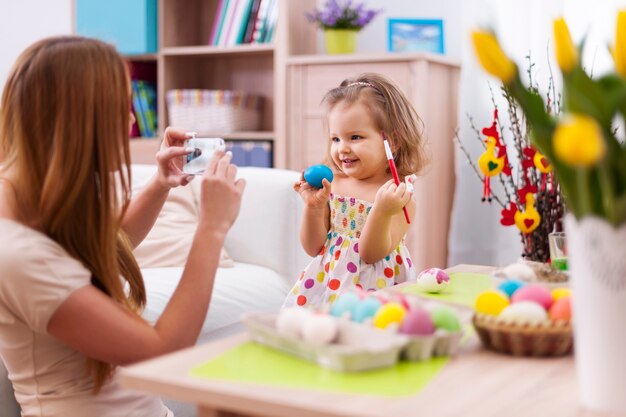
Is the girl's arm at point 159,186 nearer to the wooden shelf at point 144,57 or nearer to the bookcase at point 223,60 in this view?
the bookcase at point 223,60

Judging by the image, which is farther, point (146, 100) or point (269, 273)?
point (146, 100)

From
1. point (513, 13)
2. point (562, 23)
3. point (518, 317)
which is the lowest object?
point (518, 317)

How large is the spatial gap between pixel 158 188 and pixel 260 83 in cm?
274

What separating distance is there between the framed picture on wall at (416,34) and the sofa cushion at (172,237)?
122 centimetres

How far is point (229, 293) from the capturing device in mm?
2434

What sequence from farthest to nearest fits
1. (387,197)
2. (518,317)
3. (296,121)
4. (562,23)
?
(296,121) → (387,197) → (518,317) → (562,23)

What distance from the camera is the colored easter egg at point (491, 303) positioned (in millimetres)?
1063

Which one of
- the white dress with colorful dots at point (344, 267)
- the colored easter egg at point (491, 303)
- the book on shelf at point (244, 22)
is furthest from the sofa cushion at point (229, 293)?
the book on shelf at point (244, 22)

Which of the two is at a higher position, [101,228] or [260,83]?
[260,83]

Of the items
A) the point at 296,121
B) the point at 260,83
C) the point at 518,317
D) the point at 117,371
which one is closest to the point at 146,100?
the point at 260,83

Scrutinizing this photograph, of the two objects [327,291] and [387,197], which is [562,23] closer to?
[387,197]

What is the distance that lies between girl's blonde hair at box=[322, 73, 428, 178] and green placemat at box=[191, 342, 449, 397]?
107cm

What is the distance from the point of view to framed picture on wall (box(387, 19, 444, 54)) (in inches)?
139

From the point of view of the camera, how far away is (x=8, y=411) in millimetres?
1768
